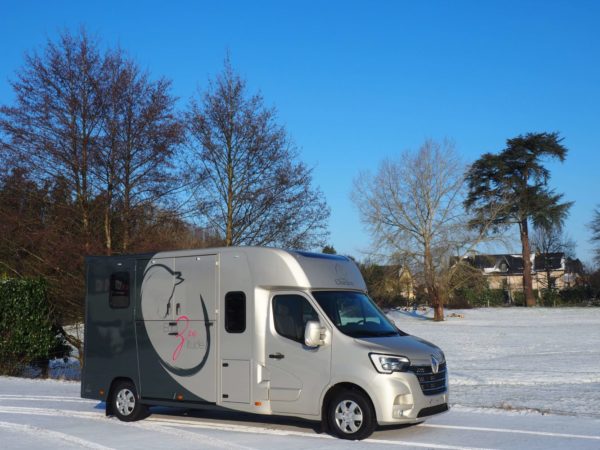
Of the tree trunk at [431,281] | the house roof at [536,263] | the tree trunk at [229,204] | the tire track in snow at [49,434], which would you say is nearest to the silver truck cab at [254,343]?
the tire track in snow at [49,434]

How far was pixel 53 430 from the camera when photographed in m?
10.4

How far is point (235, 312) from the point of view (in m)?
10.4

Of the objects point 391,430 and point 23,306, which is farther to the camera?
point 23,306

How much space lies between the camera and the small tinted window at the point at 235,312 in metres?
10.3

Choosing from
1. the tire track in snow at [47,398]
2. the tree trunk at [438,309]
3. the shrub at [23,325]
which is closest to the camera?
the tire track in snow at [47,398]

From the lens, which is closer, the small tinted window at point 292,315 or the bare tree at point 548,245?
the small tinted window at point 292,315

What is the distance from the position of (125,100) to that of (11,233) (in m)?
4.97

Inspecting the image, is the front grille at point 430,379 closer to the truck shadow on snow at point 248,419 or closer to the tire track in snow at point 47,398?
the truck shadow on snow at point 248,419

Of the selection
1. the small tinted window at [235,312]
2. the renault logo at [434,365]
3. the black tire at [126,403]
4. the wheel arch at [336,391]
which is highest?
the small tinted window at [235,312]

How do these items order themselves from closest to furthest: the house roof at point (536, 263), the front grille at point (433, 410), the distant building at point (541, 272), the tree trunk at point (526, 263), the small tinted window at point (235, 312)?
the front grille at point (433, 410) → the small tinted window at point (235, 312) → the tree trunk at point (526, 263) → the distant building at point (541, 272) → the house roof at point (536, 263)

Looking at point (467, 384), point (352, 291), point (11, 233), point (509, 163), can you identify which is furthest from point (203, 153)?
point (509, 163)

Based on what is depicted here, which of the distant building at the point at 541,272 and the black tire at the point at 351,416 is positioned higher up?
the distant building at the point at 541,272

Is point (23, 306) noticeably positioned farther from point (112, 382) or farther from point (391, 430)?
point (391, 430)

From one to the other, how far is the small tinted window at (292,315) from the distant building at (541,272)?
68.1 m
